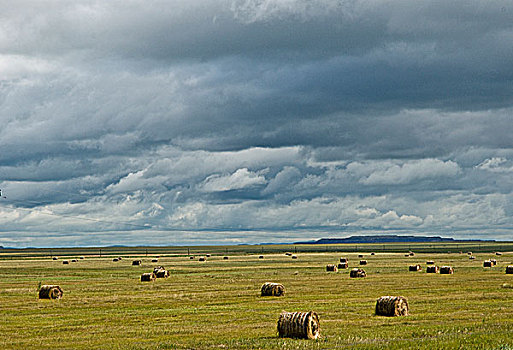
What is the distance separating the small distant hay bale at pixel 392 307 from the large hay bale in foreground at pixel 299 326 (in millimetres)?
7902

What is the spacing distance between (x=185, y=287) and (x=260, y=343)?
32984mm

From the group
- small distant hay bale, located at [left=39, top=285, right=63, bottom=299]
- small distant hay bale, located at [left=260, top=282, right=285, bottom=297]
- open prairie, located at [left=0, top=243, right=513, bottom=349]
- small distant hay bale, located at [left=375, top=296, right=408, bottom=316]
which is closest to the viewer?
open prairie, located at [left=0, top=243, right=513, bottom=349]

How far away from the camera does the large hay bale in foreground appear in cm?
2741

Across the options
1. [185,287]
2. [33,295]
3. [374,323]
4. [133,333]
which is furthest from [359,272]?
[133,333]

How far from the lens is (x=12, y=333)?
31.1 metres

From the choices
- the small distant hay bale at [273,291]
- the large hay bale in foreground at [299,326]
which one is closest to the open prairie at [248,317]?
the large hay bale in foreground at [299,326]

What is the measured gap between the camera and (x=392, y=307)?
34.6 metres

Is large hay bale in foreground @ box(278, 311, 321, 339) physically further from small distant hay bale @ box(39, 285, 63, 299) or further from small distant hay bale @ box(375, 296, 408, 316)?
small distant hay bale @ box(39, 285, 63, 299)

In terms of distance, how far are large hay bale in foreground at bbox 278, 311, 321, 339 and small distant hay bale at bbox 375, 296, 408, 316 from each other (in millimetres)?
7902

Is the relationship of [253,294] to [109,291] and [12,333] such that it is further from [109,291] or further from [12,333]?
[12,333]

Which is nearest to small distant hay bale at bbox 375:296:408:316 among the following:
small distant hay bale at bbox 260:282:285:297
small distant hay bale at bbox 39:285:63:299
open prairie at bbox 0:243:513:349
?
open prairie at bbox 0:243:513:349

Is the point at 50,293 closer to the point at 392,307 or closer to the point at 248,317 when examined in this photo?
the point at 248,317

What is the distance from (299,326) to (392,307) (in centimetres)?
851

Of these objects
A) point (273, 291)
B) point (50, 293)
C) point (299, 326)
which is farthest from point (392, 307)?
point (50, 293)
